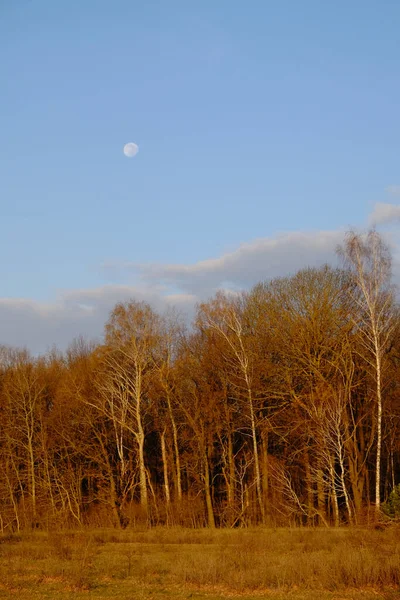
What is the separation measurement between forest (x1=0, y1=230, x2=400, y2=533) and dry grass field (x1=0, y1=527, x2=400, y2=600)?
26.7 feet

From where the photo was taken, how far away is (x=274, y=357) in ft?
138

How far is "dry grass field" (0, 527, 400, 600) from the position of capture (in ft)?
55.4

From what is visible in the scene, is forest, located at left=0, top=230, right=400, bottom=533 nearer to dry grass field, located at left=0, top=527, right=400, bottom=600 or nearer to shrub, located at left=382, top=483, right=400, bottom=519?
shrub, located at left=382, top=483, right=400, bottom=519

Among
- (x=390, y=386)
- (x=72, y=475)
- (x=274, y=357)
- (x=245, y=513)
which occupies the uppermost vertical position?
(x=274, y=357)

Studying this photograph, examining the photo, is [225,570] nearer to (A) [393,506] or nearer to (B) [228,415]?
(A) [393,506]

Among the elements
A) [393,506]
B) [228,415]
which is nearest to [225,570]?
[393,506]

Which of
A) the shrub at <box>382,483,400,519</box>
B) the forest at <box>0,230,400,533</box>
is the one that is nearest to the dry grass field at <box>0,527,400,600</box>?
the shrub at <box>382,483,400,519</box>

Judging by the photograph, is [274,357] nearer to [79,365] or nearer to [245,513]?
[245,513]

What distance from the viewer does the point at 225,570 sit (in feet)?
64.0

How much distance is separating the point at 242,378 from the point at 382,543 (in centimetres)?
1761

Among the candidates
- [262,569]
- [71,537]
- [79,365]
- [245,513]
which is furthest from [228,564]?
[79,365]

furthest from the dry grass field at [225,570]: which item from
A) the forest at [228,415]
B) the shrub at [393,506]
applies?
the forest at [228,415]

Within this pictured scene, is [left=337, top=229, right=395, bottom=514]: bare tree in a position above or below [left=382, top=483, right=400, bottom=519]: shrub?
above

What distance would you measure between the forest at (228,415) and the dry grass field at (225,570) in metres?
8.14
